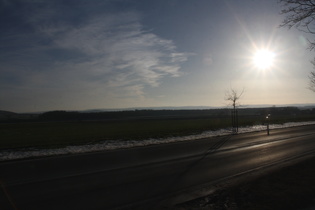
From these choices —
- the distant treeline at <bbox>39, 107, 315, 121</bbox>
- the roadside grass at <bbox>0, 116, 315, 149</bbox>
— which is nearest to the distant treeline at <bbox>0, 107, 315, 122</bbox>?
the distant treeline at <bbox>39, 107, 315, 121</bbox>

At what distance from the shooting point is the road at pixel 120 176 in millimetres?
6312

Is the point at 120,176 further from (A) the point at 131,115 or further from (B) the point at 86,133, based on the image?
(A) the point at 131,115

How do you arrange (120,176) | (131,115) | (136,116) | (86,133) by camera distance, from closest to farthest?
(120,176) → (86,133) → (136,116) → (131,115)

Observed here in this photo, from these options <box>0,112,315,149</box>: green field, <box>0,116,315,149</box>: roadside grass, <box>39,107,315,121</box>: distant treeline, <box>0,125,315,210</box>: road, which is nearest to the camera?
<box>0,125,315,210</box>: road

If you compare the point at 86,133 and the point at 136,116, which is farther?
the point at 136,116

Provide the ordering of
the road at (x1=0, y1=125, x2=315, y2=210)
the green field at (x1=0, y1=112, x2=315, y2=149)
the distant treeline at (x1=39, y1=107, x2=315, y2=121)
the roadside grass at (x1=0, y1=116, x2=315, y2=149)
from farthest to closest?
the distant treeline at (x1=39, y1=107, x2=315, y2=121)
the green field at (x1=0, y1=112, x2=315, y2=149)
the roadside grass at (x1=0, y1=116, x2=315, y2=149)
the road at (x1=0, y1=125, x2=315, y2=210)

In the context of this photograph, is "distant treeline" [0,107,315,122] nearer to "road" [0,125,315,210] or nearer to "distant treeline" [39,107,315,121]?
"distant treeline" [39,107,315,121]

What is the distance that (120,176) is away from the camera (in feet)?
28.4

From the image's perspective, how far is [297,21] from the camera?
9.42m

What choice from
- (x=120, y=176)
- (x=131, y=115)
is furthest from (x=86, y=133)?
(x=131, y=115)

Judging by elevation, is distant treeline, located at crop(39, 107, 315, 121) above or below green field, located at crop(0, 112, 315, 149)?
above

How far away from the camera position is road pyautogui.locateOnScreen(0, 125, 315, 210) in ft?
20.7

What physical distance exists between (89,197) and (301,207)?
4674mm

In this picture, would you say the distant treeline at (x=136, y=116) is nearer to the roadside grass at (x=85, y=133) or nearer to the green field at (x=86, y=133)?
the green field at (x=86, y=133)
